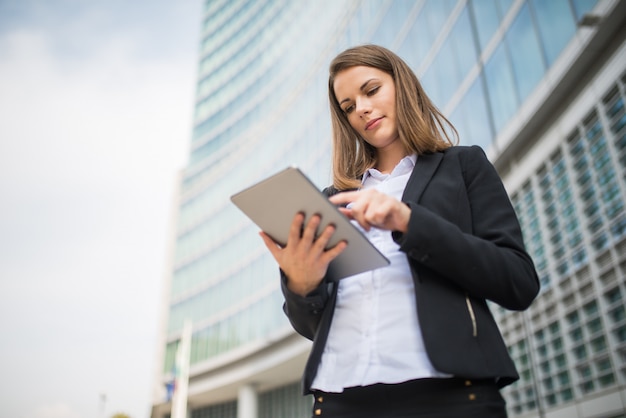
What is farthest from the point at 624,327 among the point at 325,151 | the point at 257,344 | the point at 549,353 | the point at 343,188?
the point at 257,344

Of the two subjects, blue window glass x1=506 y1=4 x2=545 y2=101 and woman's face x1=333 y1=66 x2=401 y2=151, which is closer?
woman's face x1=333 y1=66 x2=401 y2=151

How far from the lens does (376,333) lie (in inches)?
53.0

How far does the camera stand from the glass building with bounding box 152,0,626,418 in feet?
22.8

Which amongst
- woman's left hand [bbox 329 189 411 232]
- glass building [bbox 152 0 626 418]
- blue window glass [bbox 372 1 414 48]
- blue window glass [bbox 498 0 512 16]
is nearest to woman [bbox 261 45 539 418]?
woman's left hand [bbox 329 189 411 232]

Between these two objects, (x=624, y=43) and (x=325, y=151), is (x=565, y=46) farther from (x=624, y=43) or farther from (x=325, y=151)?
(x=325, y=151)

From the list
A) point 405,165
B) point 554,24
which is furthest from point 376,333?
point 554,24

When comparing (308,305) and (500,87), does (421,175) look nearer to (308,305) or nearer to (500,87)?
(308,305)

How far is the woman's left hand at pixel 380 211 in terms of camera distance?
4.18 ft

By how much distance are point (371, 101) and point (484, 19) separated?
9.73 metres

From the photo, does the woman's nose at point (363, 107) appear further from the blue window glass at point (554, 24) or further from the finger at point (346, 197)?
the blue window glass at point (554, 24)

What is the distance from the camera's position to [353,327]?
1.41 metres

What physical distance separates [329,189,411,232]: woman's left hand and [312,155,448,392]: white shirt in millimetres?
177

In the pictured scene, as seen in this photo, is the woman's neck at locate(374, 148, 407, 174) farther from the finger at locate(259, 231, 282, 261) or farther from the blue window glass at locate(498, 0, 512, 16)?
the blue window glass at locate(498, 0, 512, 16)

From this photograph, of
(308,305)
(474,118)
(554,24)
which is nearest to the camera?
(308,305)
